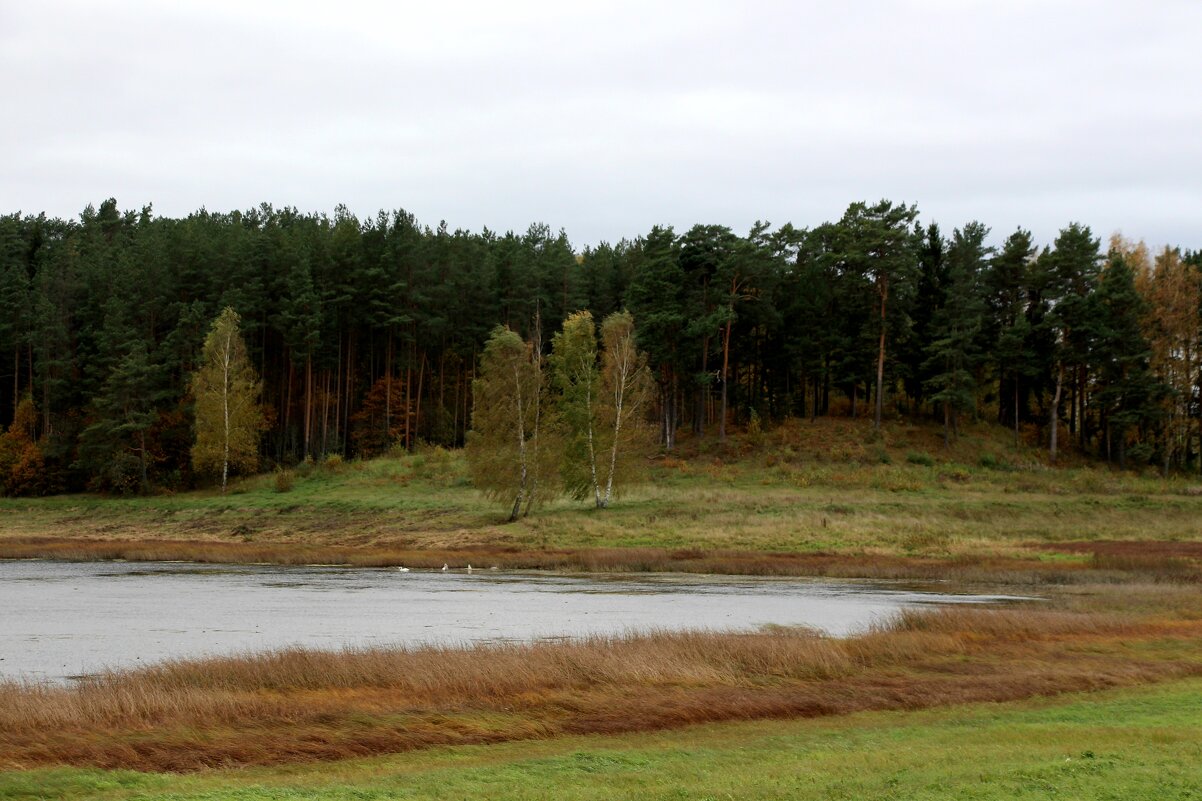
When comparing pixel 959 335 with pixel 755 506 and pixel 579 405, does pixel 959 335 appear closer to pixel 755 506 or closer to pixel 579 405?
pixel 755 506

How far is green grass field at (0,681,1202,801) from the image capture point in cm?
1219

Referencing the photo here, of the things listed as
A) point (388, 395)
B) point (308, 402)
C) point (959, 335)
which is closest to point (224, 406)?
point (308, 402)

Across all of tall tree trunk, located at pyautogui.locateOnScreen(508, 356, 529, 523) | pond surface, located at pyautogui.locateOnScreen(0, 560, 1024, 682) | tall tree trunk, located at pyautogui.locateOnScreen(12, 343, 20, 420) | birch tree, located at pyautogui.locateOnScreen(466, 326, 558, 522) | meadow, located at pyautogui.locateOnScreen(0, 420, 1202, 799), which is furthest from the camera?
tall tree trunk, located at pyautogui.locateOnScreen(12, 343, 20, 420)

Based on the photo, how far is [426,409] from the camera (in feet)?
344

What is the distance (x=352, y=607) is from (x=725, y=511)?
32.6 m

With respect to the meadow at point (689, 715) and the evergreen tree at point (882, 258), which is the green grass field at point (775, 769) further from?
the evergreen tree at point (882, 258)

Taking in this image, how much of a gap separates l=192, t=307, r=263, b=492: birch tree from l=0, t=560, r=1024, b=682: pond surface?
1333 inches

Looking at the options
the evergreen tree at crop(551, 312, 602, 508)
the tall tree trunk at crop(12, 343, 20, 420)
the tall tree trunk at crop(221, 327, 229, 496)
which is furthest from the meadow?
the tall tree trunk at crop(12, 343, 20, 420)

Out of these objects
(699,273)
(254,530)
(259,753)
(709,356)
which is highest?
(699,273)

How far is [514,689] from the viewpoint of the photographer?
62.7ft

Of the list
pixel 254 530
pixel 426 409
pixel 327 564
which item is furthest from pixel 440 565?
pixel 426 409

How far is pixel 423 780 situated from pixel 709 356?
8420 centimetres

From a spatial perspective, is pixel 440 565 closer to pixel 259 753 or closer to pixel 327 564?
pixel 327 564

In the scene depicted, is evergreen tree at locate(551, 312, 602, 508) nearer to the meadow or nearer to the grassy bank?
the grassy bank
